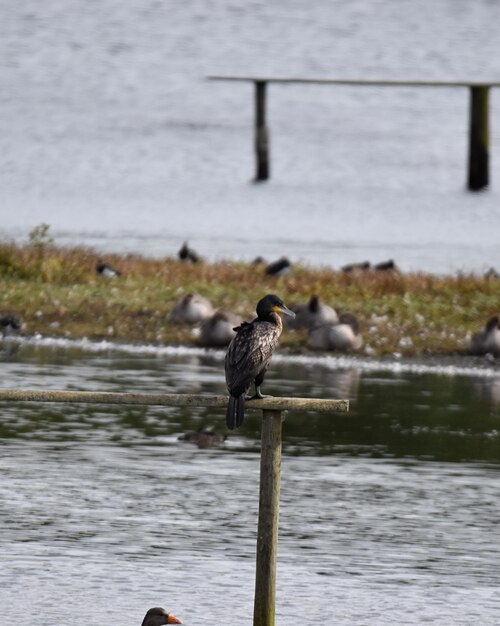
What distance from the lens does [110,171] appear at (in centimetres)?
4428

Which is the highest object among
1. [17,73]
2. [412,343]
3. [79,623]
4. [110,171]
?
[17,73]

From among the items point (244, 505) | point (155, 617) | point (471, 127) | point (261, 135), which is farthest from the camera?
point (261, 135)

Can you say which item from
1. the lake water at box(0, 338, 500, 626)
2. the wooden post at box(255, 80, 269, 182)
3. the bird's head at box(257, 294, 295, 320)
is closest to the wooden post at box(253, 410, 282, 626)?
the lake water at box(0, 338, 500, 626)

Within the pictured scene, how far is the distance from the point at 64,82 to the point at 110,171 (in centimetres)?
828

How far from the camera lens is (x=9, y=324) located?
79.1 feet

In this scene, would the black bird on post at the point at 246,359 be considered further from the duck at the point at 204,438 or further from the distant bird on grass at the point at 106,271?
the distant bird on grass at the point at 106,271

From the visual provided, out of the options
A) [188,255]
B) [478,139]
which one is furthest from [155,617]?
[478,139]

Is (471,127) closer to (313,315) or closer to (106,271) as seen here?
(106,271)

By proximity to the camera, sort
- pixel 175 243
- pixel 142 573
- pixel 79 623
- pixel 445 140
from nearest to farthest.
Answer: pixel 79 623
pixel 142 573
pixel 175 243
pixel 445 140

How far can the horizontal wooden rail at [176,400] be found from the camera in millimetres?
10492

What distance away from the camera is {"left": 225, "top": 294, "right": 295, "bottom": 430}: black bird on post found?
10.6 meters

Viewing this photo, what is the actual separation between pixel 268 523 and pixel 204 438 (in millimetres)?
5928

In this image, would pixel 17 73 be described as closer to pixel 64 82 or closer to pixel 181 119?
pixel 64 82

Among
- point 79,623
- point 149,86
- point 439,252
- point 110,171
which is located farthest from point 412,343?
point 149,86
